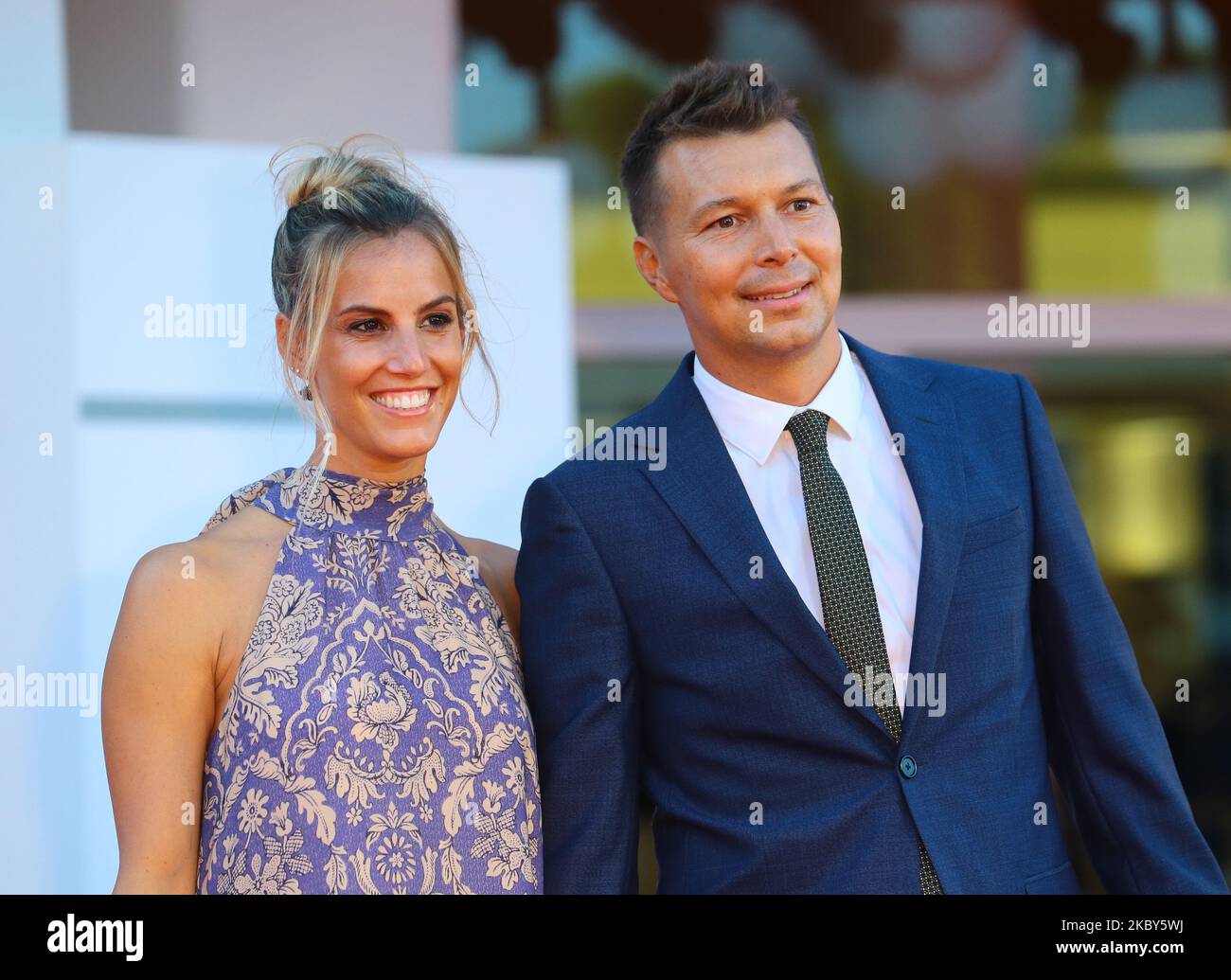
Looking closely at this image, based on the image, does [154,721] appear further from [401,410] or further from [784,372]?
[784,372]

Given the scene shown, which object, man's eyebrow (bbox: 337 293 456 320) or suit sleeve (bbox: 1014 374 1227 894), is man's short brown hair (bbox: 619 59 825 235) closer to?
man's eyebrow (bbox: 337 293 456 320)

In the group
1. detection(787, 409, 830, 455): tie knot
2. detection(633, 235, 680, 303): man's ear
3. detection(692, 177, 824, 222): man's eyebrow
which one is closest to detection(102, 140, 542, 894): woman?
detection(633, 235, 680, 303): man's ear

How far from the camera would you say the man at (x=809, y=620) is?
206 centimetres

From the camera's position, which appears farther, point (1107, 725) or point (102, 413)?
point (102, 413)

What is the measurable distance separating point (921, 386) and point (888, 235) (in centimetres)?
180

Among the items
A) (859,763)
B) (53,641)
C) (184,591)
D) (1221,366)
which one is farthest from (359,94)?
(1221,366)

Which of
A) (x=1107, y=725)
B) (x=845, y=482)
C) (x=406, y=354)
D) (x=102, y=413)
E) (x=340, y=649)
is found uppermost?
(x=406, y=354)

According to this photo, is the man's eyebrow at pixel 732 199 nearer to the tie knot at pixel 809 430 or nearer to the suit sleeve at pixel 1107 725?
the tie knot at pixel 809 430

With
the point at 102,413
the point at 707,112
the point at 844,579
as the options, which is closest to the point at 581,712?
the point at 844,579

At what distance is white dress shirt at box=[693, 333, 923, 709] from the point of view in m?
2.13

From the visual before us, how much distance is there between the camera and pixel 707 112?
7.47 feet

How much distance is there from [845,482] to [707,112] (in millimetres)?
635

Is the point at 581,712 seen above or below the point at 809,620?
below

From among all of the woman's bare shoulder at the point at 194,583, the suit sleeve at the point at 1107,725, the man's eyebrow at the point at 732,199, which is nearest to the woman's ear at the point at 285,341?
the woman's bare shoulder at the point at 194,583
